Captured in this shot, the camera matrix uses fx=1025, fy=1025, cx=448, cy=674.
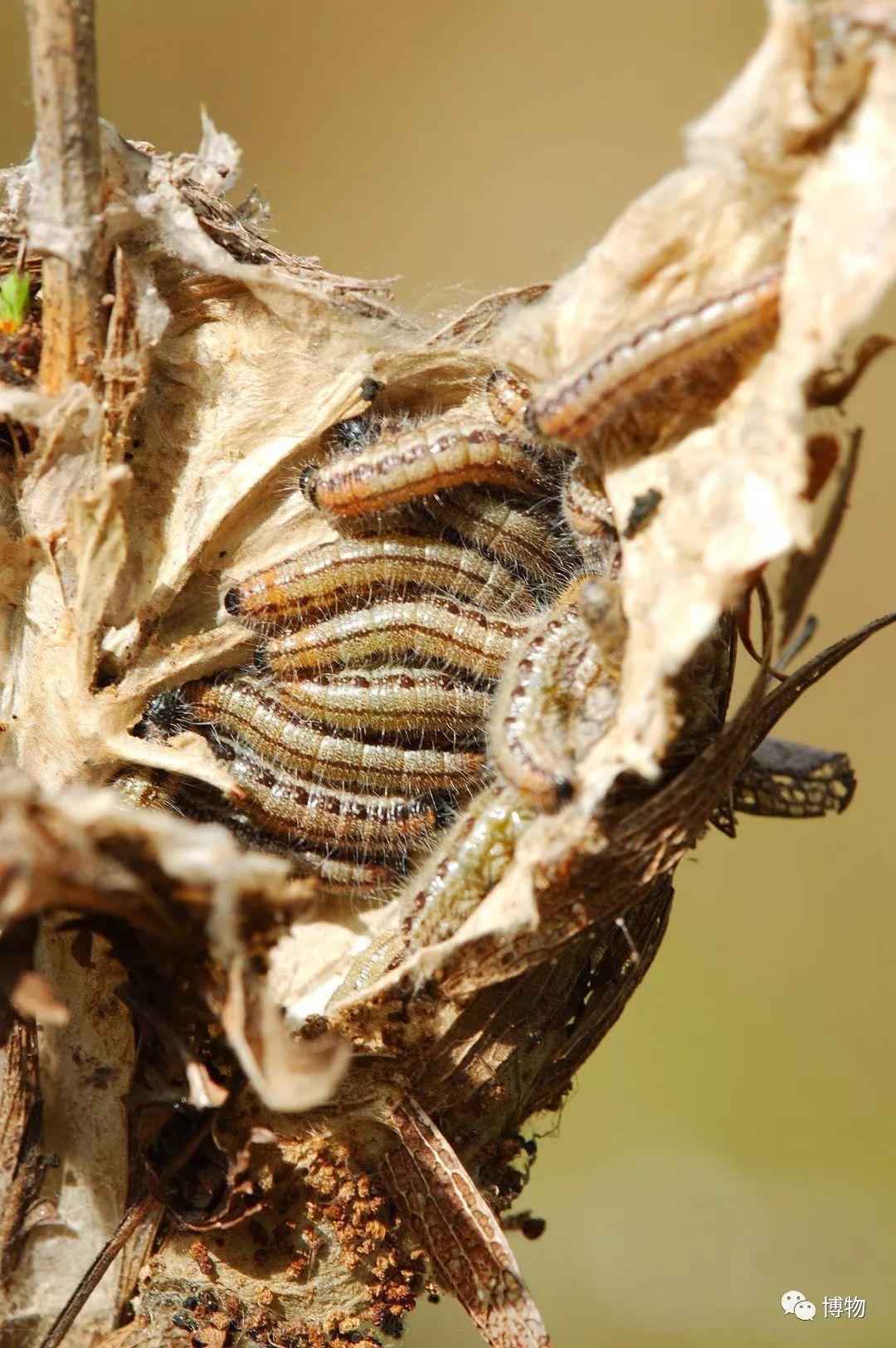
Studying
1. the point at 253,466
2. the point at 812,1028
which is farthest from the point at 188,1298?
the point at 812,1028

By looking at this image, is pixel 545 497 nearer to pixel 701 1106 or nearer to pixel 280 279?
pixel 280 279

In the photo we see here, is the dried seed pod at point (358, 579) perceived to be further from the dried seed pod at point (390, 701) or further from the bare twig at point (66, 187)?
the bare twig at point (66, 187)

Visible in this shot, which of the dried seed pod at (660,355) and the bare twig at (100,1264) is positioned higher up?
the dried seed pod at (660,355)

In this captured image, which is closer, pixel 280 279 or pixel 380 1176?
pixel 380 1176

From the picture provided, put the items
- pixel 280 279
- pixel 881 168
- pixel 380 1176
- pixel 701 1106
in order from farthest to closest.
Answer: pixel 701 1106, pixel 280 279, pixel 380 1176, pixel 881 168

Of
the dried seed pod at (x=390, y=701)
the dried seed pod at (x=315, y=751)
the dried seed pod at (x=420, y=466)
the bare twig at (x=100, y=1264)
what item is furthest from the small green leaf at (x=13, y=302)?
the bare twig at (x=100, y=1264)

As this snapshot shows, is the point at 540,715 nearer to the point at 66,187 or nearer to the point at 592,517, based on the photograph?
the point at 592,517

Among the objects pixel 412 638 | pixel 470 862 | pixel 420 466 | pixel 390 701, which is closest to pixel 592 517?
pixel 420 466
